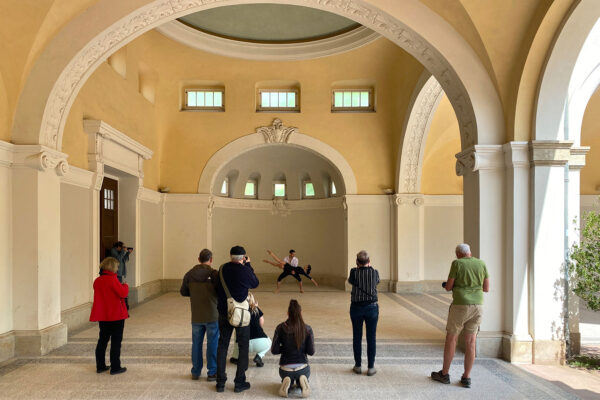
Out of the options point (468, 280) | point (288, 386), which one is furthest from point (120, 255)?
point (468, 280)

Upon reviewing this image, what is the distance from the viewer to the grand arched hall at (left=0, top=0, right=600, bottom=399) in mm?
6352

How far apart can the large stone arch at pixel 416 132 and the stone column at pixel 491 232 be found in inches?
190

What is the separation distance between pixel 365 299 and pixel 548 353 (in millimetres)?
3107

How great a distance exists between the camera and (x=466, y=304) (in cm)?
554

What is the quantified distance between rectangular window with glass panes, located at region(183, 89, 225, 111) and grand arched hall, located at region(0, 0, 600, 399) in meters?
0.06

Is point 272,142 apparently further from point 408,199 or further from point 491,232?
point 491,232

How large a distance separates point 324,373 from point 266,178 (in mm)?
12228

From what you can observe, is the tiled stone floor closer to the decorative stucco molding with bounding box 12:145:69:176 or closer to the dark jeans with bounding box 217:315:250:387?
the dark jeans with bounding box 217:315:250:387

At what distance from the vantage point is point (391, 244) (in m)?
14.2

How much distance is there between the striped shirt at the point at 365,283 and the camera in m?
5.63

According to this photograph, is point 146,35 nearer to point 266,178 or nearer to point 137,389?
point 266,178

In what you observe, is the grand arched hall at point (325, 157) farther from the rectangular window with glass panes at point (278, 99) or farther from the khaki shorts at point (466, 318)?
the khaki shorts at point (466, 318)

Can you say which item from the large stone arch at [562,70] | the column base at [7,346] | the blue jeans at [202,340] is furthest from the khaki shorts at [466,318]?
the column base at [7,346]

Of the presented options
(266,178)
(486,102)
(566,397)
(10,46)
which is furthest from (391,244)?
(10,46)
